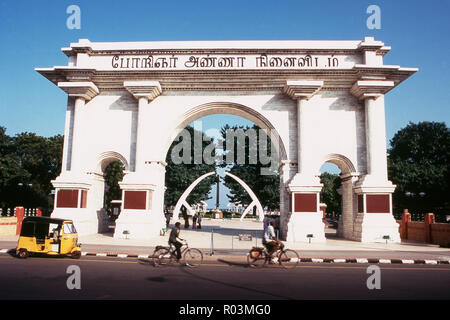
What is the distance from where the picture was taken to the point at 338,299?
688cm

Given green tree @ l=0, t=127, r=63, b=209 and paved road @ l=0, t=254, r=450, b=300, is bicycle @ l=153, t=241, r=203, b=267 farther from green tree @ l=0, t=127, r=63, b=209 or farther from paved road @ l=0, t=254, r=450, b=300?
green tree @ l=0, t=127, r=63, b=209

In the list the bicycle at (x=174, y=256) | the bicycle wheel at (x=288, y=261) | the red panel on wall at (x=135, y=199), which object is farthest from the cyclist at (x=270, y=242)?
the red panel on wall at (x=135, y=199)

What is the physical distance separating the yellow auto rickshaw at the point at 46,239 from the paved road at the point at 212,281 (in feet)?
1.99

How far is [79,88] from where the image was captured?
70.1 feet

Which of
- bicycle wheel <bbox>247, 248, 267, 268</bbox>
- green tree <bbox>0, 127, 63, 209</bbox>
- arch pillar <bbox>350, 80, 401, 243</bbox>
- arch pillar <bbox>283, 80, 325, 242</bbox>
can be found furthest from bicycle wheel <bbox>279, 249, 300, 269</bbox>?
green tree <bbox>0, 127, 63, 209</bbox>

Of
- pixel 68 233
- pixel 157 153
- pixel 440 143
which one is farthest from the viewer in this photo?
pixel 440 143

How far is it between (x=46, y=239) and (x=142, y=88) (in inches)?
466

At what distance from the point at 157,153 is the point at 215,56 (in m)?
7.88

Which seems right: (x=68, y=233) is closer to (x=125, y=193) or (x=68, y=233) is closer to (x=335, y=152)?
(x=125, y=193)

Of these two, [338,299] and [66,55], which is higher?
[66,55]

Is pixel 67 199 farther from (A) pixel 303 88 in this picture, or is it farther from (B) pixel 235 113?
(A) pixel 303 88

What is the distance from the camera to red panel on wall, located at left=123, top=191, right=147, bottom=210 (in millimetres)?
20125

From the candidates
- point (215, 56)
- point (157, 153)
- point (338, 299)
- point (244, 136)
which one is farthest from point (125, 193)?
point (244, 136)

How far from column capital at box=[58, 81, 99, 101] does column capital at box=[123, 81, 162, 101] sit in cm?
237
